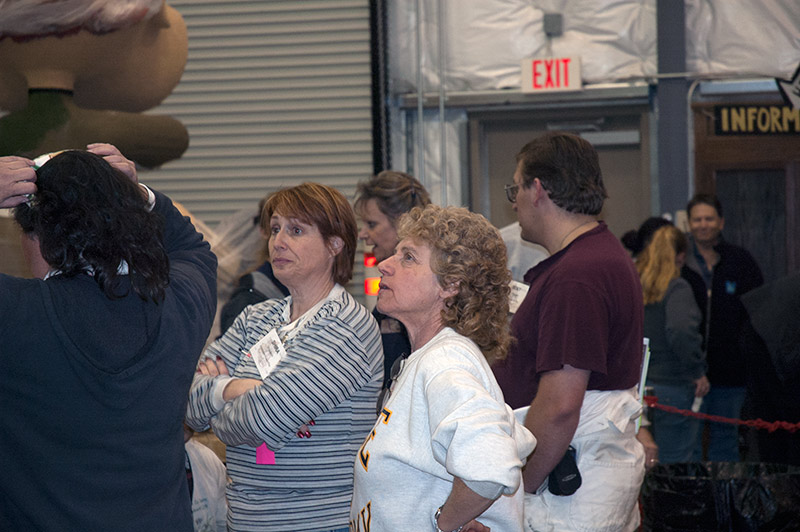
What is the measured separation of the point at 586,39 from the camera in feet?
20.7

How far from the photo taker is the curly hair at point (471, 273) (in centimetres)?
190

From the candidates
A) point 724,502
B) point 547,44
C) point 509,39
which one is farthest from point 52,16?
point 547,44

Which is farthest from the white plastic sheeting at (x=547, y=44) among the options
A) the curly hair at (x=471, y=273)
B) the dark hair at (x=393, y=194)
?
the curly hair at (x=471, y=273)

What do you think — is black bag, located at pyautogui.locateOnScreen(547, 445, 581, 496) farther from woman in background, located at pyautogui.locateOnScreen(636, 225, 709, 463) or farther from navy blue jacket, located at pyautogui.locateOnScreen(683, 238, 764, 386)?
navy blue jacket, located at pyautogui.locateOnScreen(683, 238, 764, 386)

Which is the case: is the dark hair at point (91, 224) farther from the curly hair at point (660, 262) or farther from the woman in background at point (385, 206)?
the curly hair at point (660, 262)

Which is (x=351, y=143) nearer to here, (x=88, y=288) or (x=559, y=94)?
(x=559, y=94)

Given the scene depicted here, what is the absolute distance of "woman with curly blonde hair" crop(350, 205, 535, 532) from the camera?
1.62 metres

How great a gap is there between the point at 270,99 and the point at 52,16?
295 centimetres

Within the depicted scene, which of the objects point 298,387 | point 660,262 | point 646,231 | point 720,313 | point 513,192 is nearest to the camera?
point 298,387

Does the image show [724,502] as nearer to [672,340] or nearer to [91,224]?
[672,340]

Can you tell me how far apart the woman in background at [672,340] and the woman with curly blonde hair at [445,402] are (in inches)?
124

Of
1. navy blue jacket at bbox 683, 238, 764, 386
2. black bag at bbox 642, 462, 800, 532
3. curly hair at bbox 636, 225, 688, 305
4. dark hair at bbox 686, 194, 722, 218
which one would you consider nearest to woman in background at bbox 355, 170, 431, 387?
black bag at bbox 642, 462, 800, 532

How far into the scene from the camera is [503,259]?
6.46 feet

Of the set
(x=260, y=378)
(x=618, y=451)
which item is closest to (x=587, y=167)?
(x=618, y=451)
